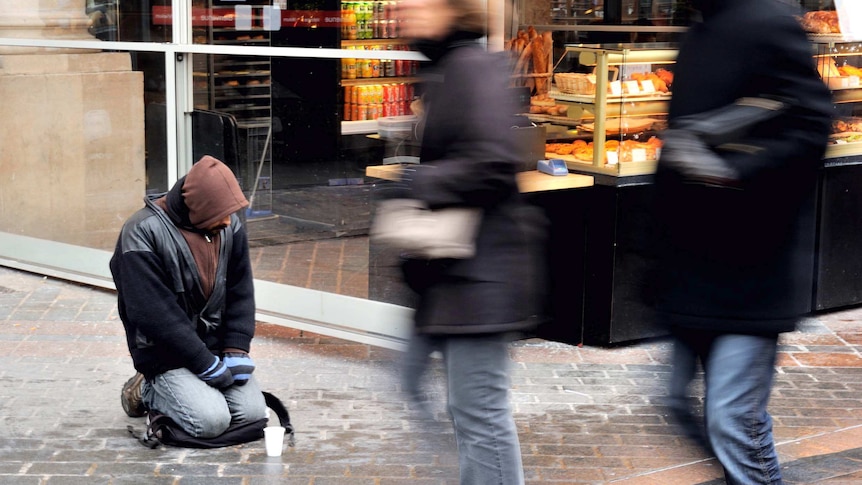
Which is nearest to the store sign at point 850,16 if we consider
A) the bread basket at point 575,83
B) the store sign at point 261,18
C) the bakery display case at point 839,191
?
the bakery display case at point 839,191

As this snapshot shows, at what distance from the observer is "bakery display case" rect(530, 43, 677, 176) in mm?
6453

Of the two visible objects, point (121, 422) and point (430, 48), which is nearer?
point (430, 48)

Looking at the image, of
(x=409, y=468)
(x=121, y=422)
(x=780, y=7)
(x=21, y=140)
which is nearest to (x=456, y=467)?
(x=409, y=468)

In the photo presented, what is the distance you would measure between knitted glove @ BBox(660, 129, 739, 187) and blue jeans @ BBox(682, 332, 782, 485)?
0.44 metres

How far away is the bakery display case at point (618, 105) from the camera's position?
6453 mm

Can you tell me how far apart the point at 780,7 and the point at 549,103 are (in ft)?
11.7

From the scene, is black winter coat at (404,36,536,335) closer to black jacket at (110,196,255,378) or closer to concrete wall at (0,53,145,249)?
black jacket at (110,196,255,378)

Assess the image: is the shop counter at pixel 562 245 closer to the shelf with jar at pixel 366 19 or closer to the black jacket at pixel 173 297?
the shelf with jar at pixel 366 19

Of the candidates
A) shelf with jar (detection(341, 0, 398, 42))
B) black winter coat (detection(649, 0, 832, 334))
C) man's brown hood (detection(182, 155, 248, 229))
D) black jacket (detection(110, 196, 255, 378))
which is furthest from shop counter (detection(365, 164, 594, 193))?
black winter coat (detection(649, 0, 832, 334))

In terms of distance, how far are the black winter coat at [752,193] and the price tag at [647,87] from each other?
121 inches

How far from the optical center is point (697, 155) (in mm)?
3307

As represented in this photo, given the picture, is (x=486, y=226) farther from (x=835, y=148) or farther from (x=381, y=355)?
(x=835, y=148)

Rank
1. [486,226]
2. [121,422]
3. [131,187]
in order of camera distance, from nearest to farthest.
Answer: [486,226], [121,422], [131,187]

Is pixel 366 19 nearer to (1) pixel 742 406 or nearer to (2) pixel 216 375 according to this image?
(2) pixel 216 375
